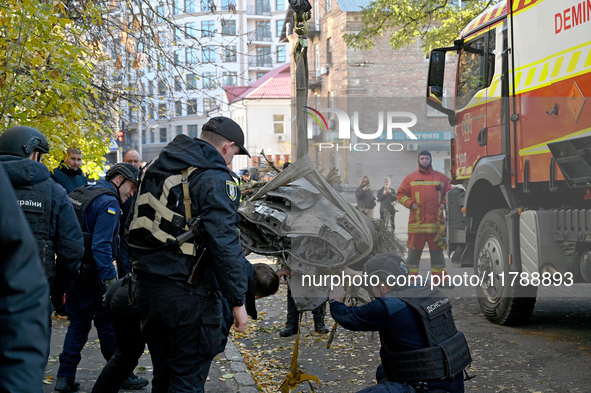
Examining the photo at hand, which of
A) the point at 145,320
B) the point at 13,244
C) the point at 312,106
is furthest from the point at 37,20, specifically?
the point at 13,244

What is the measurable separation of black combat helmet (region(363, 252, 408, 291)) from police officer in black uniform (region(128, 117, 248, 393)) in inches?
30.5

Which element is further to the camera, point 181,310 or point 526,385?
point 526,385

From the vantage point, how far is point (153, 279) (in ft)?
11.3

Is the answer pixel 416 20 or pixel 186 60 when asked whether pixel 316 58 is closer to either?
pixel 416 20

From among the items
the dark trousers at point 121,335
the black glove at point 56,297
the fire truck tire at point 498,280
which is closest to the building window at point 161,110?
the fire truck tire at point 498,280

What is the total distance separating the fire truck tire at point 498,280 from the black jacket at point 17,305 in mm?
5585

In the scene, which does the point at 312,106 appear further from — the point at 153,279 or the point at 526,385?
the point at 526,385

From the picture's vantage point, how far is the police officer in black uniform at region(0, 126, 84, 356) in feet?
13.3

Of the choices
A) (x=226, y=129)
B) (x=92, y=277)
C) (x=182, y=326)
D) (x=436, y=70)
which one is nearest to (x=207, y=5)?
(x=436, y=70)

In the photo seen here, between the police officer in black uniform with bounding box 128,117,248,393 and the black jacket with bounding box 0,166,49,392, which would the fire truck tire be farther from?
the black jacket with bounding box 0,166,49,392

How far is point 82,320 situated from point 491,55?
4.90 m

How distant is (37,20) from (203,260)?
340 centimetres

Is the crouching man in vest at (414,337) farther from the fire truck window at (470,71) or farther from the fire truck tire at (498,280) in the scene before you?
the fire truck window at (470,71)

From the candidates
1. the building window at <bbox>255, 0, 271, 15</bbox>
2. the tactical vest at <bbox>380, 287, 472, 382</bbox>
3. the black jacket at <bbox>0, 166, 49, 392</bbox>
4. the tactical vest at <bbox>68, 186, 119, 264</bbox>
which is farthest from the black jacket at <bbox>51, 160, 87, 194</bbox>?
the building window at <bbox>255, 0, 271, 15</bbox>
